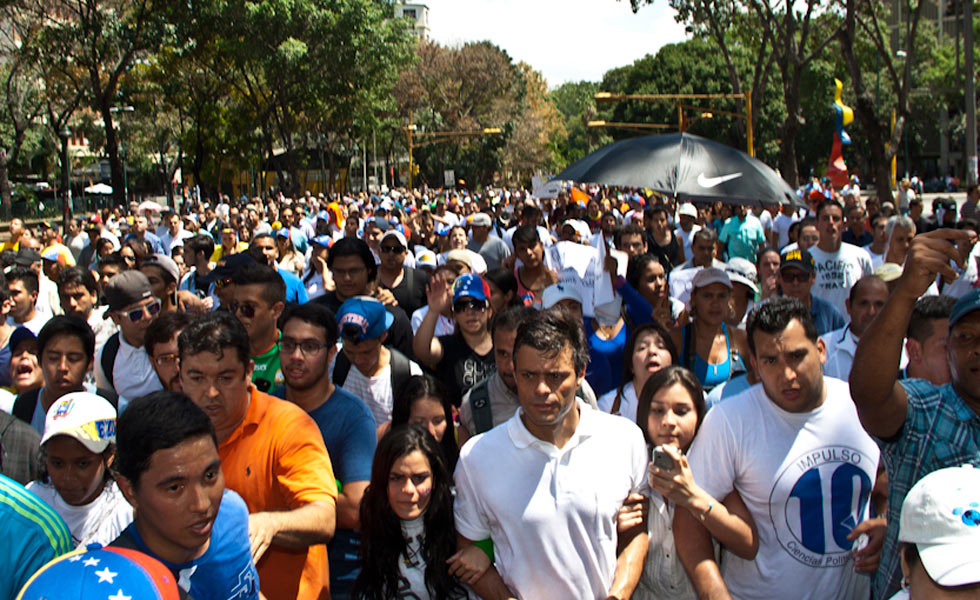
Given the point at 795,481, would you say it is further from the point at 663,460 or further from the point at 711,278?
the point at 711,278

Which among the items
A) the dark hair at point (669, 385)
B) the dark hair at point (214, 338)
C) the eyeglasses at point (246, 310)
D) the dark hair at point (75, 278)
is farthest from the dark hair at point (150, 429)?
the dark hair at point (75, 278)

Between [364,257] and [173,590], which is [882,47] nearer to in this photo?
[364,257]

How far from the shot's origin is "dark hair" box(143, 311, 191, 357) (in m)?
4.47

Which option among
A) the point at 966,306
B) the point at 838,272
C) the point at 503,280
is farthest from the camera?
the point at 838,272

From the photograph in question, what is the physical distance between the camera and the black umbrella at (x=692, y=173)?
24.0 feet

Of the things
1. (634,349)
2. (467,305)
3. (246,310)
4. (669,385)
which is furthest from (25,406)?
(669,385)

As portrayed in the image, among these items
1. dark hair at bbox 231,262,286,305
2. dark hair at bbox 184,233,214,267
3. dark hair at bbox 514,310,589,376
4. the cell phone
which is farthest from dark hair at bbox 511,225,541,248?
the cell phone

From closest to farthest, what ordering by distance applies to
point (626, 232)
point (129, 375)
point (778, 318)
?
point (778, 318), point (129, 375), point (626, 232)

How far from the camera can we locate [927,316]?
4.19 metres

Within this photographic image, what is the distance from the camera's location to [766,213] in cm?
1472

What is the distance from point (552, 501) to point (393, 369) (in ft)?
6.23

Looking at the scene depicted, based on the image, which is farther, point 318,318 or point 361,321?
point 361,321

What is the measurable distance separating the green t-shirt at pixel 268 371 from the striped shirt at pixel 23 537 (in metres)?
1.90

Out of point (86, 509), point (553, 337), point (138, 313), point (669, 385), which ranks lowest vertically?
point (86, 509)
